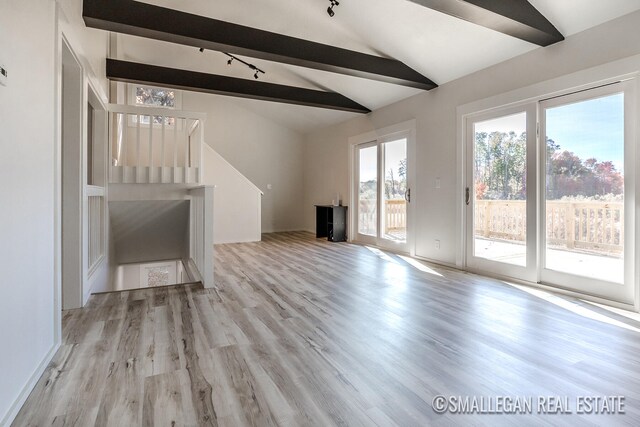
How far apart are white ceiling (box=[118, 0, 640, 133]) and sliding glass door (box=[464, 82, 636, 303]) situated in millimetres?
618

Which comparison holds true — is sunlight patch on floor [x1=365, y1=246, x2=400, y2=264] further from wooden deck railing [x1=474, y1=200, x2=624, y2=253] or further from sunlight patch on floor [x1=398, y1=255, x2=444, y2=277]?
wooden deck railing [x1=474, y1=200, x2=624, y2=253]

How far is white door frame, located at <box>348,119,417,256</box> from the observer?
486 cm

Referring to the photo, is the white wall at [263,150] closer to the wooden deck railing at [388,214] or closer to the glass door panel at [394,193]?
the wooden deck railing at [388,214]

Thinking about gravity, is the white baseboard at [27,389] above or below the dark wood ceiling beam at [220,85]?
below

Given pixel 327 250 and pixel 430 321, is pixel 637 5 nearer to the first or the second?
pixel 430 321

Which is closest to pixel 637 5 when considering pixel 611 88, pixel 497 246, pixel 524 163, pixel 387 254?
pixel 611 88

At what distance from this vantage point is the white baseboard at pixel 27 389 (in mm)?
1298

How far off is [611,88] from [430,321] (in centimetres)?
246

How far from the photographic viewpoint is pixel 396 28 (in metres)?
3.71

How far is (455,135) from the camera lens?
414cm

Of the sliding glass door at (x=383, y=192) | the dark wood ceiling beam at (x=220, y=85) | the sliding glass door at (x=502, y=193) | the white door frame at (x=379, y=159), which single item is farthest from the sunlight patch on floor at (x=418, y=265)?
the dark wood ceiling beam at (x=220, y=85)

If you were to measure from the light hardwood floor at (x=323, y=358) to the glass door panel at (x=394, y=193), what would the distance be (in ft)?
6.88

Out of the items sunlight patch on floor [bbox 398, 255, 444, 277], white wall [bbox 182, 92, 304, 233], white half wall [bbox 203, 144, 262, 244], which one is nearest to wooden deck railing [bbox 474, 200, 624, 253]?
sunlight patch on floor [bbox 398, 255, 444, 277]

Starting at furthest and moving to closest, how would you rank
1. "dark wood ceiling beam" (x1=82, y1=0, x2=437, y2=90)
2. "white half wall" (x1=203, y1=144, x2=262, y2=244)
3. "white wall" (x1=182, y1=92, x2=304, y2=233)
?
"white wall" (x1=182, y1=92, x2=304, y2=233) < "white half wall" (x1=203, y1=144, x2=262, y2=244) < "dark wood ceiling beam" (x1=82, y1=0, x2=437, y2=90)
